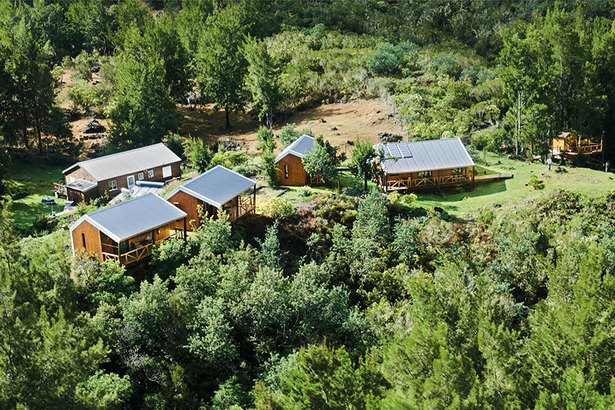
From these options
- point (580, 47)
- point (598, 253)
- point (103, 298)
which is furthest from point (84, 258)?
point (580, 47)

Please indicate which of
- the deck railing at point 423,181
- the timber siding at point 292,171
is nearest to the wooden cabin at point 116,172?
the timber siding at point 292,171

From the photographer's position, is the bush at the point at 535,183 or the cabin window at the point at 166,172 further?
the cabin window at the point at 166,172

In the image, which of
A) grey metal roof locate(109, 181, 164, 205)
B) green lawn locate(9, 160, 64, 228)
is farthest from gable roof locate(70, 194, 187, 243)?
green lawn locate(9, 160, 64, 228)

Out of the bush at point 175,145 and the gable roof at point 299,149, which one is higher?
the gable roof at point 299,149

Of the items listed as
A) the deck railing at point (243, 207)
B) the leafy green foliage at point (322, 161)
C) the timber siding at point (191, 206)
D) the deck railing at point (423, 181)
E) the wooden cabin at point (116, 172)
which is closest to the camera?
the timber siding at point (191, 206)

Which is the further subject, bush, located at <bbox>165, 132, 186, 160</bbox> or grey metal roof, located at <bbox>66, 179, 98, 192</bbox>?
bush, located at <bbox>165, 132, 186, 160</bbox>

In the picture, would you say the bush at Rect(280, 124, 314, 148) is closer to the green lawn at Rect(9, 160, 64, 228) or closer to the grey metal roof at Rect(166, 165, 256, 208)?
the grey metal roof at Rect(166, 165, 256, 208)

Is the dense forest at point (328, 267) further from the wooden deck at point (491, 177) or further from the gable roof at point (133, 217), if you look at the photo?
the wooden deck at point (491, 177)
